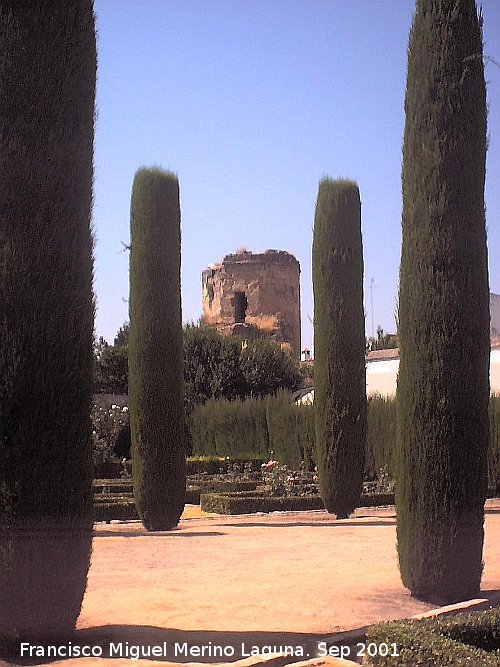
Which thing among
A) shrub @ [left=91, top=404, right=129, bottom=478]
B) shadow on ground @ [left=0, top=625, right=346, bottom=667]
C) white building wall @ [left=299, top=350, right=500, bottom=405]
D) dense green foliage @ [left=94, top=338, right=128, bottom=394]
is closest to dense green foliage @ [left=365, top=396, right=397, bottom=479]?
white building wall @ [left=299, top=350, right=500, bottom=405]

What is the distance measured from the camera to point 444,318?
8078 millimetres

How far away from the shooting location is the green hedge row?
21.9 metres

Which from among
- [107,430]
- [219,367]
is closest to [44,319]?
[107,430]

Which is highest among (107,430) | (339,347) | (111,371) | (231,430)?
(339,347)

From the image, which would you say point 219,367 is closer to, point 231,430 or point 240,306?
point 231,430

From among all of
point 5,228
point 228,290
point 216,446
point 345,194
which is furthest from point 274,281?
point 5,228

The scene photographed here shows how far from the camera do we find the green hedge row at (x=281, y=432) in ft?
71.8

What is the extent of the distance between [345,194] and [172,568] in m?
9.64

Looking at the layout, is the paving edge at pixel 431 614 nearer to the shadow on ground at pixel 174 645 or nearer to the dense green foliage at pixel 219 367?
the shadow on ground at pixel 174 645

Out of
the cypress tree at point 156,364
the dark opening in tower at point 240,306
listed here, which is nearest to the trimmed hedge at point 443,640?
the cypress tree at point 156,364

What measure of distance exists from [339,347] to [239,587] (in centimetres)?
859

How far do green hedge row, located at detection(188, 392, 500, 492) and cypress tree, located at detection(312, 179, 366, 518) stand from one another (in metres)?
5.30

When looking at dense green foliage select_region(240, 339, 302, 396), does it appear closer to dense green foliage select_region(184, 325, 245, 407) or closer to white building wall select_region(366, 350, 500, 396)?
dense green foliage select_region(184, 325, 245, 407)

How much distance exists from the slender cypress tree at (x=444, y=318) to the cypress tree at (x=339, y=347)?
7.93 m
